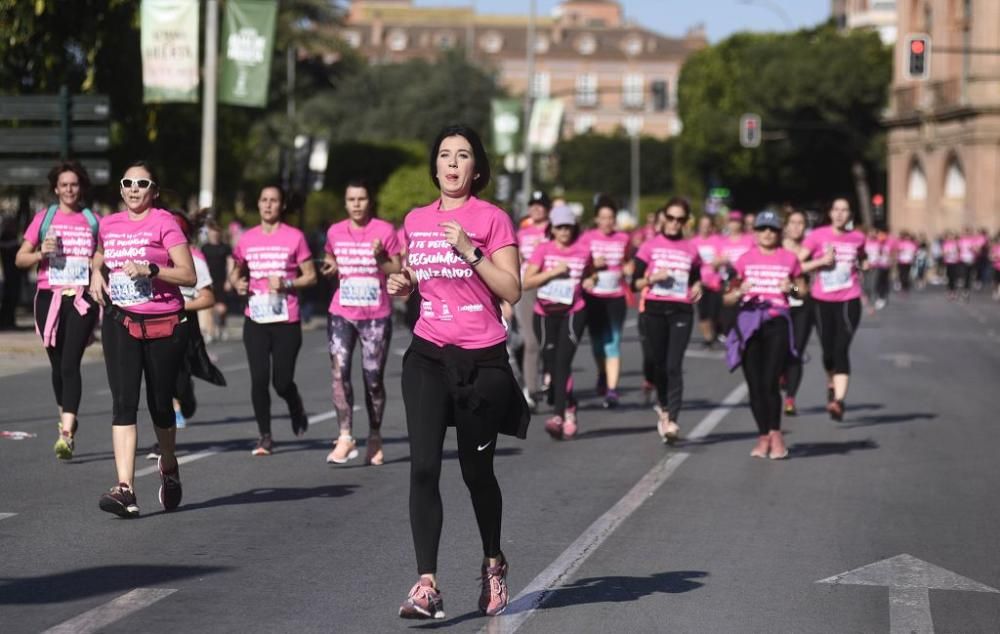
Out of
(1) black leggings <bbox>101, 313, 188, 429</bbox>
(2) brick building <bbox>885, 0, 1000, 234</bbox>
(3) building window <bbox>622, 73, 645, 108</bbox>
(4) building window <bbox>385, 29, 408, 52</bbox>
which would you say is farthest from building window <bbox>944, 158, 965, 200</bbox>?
(4) building window <bbox>385, 29, 408, 52</bbox>

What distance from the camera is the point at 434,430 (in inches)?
271

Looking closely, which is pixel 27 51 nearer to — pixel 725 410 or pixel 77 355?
pixel 725 410

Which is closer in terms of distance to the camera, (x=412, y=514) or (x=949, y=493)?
(x=412, y=514)

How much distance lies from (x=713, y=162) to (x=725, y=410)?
80.6 m

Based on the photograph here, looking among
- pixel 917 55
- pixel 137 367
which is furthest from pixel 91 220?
pixel 917 55

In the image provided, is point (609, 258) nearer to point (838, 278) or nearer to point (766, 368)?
point (838, 278)

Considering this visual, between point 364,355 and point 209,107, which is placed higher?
point 209,107

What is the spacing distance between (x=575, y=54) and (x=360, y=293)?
159 meters

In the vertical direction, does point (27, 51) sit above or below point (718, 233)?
above

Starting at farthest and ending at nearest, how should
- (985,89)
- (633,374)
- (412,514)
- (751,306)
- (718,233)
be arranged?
(985,89), (718,233), (633,374), (751,306), (412,514)

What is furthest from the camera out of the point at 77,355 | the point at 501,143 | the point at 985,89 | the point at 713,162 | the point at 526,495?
the point at 713,162

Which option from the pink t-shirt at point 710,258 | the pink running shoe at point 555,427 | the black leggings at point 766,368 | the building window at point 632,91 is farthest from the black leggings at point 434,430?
the building window at point 632,91

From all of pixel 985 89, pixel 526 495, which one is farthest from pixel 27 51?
pixel 985 89

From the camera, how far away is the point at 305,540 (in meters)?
8.89
